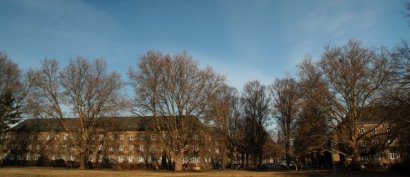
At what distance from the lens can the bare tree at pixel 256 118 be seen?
Answer: 223 ft

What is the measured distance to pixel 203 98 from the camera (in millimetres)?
48500

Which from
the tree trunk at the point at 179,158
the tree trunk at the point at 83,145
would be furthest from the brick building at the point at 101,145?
the tree trunk at the point at 179,158

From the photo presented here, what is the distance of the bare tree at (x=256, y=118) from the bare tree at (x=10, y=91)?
3870 centimetres

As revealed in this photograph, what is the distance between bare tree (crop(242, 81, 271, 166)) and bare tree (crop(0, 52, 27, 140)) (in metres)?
38.7

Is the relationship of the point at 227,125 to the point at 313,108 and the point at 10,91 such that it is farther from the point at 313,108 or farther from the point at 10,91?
the point at 10,91

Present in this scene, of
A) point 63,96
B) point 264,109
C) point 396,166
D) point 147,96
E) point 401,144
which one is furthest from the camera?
point 264,109

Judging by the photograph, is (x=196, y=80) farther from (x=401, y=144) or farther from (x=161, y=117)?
(x=401, y=144)

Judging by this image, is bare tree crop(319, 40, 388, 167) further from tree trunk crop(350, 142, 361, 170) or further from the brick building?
the brick building

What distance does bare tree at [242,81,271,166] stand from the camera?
67875mm

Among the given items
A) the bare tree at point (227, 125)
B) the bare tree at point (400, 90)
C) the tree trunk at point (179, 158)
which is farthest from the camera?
the bare tree at point (227, 125)

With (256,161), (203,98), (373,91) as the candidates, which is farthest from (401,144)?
(256,161)

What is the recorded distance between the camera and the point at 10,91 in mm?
50156

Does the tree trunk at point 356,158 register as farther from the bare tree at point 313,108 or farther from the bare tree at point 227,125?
the bare tree at point 227,125

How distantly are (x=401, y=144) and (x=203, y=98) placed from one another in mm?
23910
